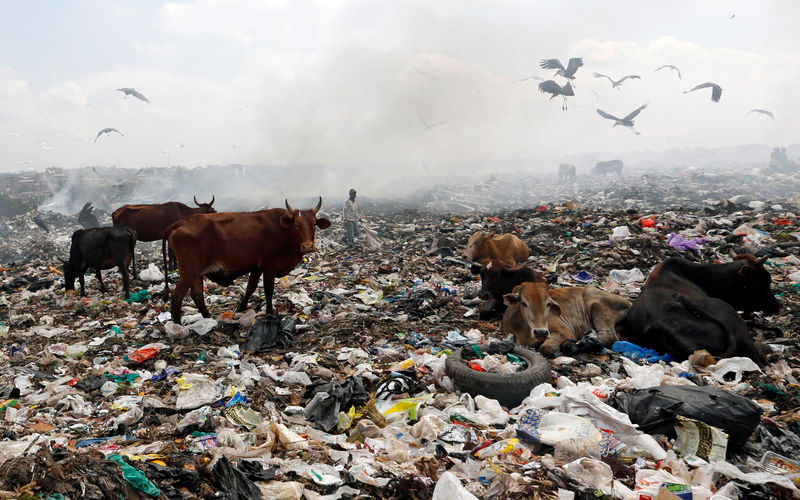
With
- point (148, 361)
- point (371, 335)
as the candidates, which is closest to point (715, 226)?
point (371, 335)

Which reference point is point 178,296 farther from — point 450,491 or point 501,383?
point 450,491

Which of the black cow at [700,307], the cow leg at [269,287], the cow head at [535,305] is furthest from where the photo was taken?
the cow leg at [269,287]

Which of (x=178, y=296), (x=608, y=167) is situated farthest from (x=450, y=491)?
(x=608, y=167)

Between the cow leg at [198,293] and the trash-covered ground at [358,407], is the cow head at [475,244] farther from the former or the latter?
the cow leg at [198,293]

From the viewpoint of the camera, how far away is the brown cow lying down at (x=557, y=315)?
16.4 feet

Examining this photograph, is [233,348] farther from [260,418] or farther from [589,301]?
[589,301]

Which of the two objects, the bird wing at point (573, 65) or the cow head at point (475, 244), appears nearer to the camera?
the cow head at point (475, 244)

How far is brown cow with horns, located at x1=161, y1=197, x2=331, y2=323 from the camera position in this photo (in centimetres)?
604

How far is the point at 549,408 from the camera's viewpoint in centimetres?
341

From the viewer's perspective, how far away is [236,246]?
6.29 meters

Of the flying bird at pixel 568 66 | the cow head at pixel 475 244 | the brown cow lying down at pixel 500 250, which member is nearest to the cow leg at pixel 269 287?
the brown cow lying down at pixel 500 250

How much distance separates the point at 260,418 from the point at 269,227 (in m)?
3.66

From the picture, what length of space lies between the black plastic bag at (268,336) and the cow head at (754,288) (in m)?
5.18

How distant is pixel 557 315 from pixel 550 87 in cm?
1533
